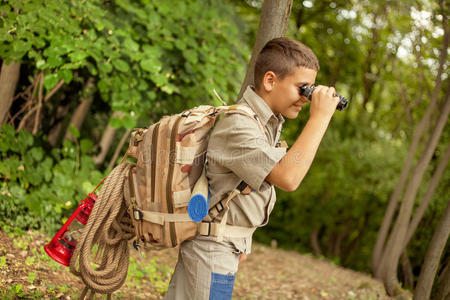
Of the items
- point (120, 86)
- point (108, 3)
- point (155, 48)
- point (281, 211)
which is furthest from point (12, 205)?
point (281, 211)

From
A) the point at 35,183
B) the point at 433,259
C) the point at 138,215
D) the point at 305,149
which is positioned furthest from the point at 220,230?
the point at 35,183

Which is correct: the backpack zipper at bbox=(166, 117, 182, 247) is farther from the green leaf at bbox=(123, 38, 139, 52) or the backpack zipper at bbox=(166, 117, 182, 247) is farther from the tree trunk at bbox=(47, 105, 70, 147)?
the tree trunk at bbox=(47, 105, 70, 147)

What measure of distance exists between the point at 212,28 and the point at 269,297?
9.81ft

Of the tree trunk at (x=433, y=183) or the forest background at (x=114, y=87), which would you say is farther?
the tree trunk at (x=433, y=183)

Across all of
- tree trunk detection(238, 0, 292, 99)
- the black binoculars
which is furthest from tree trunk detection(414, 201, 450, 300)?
the black binoculars

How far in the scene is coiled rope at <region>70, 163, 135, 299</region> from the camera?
84.9 inches

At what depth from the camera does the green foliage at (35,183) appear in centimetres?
421

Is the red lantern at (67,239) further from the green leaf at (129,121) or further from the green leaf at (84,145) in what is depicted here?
the green leaf at (84,145)

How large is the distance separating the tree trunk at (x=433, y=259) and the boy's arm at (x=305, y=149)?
7.35 feet

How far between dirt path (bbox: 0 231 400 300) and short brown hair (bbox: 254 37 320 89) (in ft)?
6.95

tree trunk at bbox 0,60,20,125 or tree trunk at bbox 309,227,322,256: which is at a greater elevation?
tree trunk at bbox 0,60,20,125

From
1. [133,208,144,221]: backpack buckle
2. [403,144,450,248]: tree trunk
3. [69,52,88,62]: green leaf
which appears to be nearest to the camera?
[133,208,144,221]: backpack buckle

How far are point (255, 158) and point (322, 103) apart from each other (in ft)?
1.23

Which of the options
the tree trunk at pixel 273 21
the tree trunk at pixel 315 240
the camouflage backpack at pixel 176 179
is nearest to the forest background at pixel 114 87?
the tree trunk at pixel 273 21
